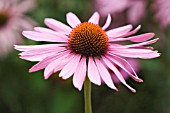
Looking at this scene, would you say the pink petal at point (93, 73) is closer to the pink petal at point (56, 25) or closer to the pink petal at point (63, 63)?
the pink petal at point (63, 63)

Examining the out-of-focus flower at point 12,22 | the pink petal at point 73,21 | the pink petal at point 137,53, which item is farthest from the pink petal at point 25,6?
the pink petal at point 137,53

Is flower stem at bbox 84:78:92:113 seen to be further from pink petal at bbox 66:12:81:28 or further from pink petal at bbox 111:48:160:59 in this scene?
pink petal at bbox 66:12:81:28

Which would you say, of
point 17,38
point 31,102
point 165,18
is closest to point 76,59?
point 165,18

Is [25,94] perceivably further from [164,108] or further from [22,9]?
[164,108]

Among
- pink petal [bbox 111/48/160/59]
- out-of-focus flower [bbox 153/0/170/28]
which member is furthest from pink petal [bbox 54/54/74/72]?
out-of-focus flower [bbox 153/0/170/28]

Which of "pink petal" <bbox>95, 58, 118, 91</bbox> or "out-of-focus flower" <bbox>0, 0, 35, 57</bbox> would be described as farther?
"out-of-focus flower" <bbox>0, 0, 35, 57</bbox>

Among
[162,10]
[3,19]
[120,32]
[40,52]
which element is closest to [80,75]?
[40,52]
